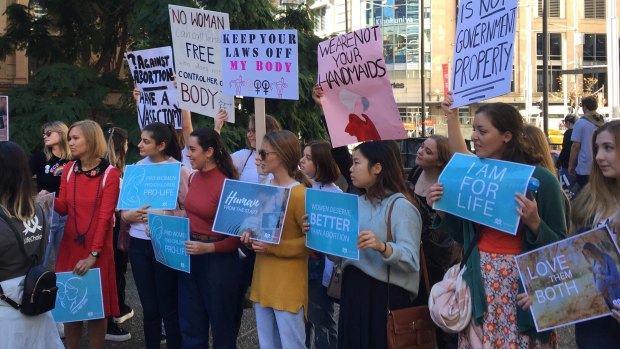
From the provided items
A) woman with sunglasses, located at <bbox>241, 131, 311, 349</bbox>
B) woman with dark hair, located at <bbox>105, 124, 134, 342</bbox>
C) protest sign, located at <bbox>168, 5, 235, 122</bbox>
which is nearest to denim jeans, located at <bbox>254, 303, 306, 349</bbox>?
woman with sunglasses, located at <bbox>241, 131, 311, 349</bbox>

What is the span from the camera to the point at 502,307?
12.6 ft

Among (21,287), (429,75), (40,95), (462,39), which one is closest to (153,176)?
(21,287)

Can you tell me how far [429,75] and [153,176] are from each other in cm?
6140

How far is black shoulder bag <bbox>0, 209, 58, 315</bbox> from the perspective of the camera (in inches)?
167

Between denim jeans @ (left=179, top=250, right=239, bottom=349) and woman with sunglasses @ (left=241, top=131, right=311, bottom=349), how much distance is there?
13.5 inches

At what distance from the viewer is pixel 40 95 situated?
565 inches

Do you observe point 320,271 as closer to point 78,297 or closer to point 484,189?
point 78,297

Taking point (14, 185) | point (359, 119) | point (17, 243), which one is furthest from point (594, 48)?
point (17, 243)

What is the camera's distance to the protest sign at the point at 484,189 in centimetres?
365

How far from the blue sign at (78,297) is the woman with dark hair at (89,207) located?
2.6 inches

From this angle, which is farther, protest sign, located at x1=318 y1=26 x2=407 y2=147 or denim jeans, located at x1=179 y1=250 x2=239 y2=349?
protest sign, located at x1=318 y1=26 x2=407 y2=147

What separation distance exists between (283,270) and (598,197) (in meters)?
2.07

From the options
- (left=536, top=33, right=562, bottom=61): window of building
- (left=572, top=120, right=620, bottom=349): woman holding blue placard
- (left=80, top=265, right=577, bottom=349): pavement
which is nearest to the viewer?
(left=572, top=120, right=620, bottom=349): woman holding blue placard

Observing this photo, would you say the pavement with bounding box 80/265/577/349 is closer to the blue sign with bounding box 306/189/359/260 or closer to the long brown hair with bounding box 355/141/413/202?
the blue sign with bounding box 306/189/359/260
